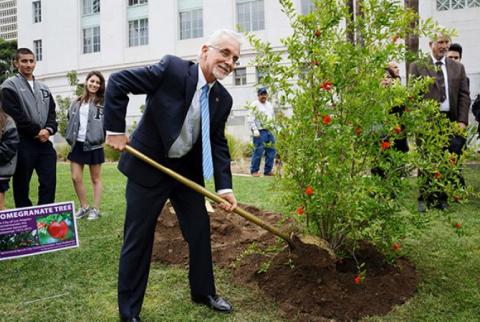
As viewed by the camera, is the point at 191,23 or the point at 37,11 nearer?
the point at 191,23

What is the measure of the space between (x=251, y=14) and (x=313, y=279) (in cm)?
2295

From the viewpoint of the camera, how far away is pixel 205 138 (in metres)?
3.25

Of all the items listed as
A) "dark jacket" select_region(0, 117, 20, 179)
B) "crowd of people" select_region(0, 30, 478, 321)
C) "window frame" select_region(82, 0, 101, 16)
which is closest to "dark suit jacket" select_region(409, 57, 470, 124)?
"crowd of people" select_region(0, 30, 478, 321)

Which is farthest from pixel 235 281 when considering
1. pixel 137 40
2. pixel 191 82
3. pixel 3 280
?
pixel 137 40

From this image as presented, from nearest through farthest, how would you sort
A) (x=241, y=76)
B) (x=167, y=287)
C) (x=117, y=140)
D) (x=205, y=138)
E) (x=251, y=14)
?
(x=117, y=140), (x=205, y=138), (x=167, y=287), (x=241, y=76), (x=251, y=14)

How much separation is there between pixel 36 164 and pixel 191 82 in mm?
3210

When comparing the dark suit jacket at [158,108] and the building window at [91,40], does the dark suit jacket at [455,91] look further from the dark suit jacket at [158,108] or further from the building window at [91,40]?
the building window at [91,40]

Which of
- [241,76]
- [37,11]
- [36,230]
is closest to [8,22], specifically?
[37,11]

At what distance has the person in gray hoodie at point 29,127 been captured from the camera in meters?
5.45

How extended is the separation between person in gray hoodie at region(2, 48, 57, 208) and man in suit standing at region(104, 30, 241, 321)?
8.64 ft

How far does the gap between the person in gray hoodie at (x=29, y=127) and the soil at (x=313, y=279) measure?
6.40 feet

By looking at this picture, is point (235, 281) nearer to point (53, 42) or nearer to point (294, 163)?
point (294, 163)

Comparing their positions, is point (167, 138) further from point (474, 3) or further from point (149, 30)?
point (149, 30)

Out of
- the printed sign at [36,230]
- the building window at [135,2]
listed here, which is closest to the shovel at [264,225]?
the printed sign at [36,230]
